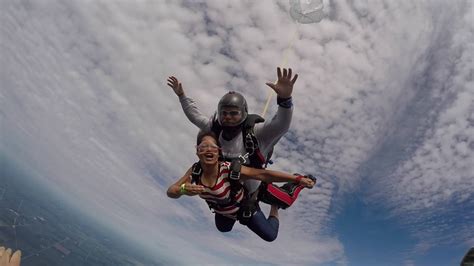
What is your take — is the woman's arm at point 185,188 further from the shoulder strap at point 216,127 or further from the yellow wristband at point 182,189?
the shoulder strap at point 216,127

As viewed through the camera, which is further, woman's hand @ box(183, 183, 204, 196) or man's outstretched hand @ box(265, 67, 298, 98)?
man's outstretched hand @ box(265, 67, 298, 98)

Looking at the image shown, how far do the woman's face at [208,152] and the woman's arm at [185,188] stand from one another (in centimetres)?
42

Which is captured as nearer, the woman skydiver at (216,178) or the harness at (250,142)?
the woman skydiver at (216,178)

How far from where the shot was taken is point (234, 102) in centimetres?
448

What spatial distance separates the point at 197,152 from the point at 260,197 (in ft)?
6.34

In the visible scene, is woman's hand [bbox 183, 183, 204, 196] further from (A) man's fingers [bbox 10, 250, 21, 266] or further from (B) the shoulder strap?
(A) man's fingers [bbox 10, 250, 21, 266]

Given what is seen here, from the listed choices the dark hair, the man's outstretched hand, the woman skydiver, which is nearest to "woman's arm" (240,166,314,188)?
the woman skydiver

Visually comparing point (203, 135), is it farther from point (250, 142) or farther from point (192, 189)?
point (192, 189)

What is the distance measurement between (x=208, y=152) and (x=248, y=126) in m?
0.88

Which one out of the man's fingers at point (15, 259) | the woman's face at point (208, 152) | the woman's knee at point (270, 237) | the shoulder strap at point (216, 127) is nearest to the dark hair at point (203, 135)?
the shoulder strap at point (216, 127)

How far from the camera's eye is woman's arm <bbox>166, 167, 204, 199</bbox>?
12.7 ft

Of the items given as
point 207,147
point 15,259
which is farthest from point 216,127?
point 15,259

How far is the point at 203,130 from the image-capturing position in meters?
4.92

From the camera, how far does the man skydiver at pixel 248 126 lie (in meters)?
4.26
